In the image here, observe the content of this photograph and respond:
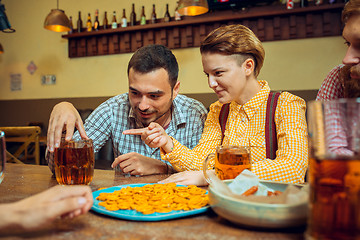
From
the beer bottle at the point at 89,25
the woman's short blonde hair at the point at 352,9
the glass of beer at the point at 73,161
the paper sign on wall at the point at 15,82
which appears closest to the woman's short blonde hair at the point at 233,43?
the woman's short blonde hair at the point at 352,9

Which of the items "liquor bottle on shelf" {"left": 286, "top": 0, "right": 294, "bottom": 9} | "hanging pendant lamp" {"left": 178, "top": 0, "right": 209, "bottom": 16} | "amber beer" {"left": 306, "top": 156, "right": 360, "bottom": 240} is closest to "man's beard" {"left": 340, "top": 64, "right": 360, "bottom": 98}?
"amber beer" {"left": 306, "top": 156, "right": 360, "bottom": 240}

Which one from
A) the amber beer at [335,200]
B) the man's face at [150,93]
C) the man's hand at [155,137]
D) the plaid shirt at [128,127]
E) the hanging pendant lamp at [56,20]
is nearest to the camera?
the amber beer at [335,200]

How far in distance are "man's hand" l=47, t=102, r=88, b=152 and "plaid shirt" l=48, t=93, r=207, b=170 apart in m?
0.52

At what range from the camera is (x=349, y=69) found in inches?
46.5

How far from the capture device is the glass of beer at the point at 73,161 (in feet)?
2.97

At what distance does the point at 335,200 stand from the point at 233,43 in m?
0.98

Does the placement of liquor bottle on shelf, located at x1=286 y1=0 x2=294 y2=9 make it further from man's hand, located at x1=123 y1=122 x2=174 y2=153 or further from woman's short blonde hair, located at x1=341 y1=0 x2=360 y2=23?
man's hand, located at x1=123 y1=122 x2=174 y2=153

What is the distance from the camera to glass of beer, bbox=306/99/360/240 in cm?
44

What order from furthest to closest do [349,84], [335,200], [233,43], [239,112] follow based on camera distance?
[239,112]
[233,43]
[349,84]
[335,200]

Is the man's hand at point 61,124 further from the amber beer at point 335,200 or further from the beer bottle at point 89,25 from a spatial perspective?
the beer bottle at point 89,25

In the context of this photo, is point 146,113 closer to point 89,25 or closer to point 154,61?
point 154,61

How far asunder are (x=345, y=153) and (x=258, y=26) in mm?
3390

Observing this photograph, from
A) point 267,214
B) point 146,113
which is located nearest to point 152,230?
point 267,214

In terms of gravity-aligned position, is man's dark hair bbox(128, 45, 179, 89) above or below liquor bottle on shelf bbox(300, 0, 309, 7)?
below
